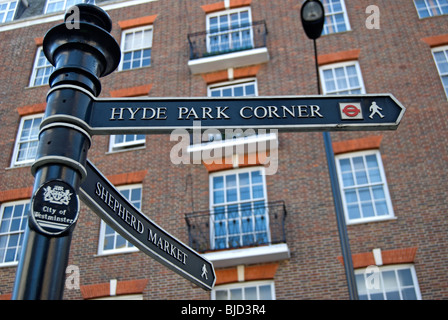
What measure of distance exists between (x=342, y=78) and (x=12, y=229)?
1191 cm

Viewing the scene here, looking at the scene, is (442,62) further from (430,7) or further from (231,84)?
(231,84)

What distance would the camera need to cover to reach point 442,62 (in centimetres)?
1551

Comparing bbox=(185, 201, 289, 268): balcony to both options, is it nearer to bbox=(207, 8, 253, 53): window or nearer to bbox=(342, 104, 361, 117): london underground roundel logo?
bbox=(207, 8, 253, 53): window

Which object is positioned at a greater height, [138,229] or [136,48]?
[136,48]

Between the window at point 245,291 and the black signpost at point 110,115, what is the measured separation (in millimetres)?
9700

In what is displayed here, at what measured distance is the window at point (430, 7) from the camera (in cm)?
1664

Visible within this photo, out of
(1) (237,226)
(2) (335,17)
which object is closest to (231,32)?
(2) (335,17)

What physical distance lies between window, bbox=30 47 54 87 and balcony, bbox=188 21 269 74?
5847mm

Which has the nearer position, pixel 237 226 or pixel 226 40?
A: pixel 237 226

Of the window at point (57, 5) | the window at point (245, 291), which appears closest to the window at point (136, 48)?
the window at point (57, 5)

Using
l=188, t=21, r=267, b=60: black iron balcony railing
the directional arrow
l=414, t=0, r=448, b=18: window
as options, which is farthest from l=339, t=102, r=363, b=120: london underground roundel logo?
l=414, t=0, r=448, b=18: window

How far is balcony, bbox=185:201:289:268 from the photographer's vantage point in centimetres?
1272

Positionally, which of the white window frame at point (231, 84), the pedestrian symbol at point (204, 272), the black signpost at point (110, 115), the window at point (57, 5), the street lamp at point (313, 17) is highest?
the window at point (57, 5)

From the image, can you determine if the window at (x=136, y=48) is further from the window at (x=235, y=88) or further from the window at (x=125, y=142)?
the window at (x=125, y=142)
